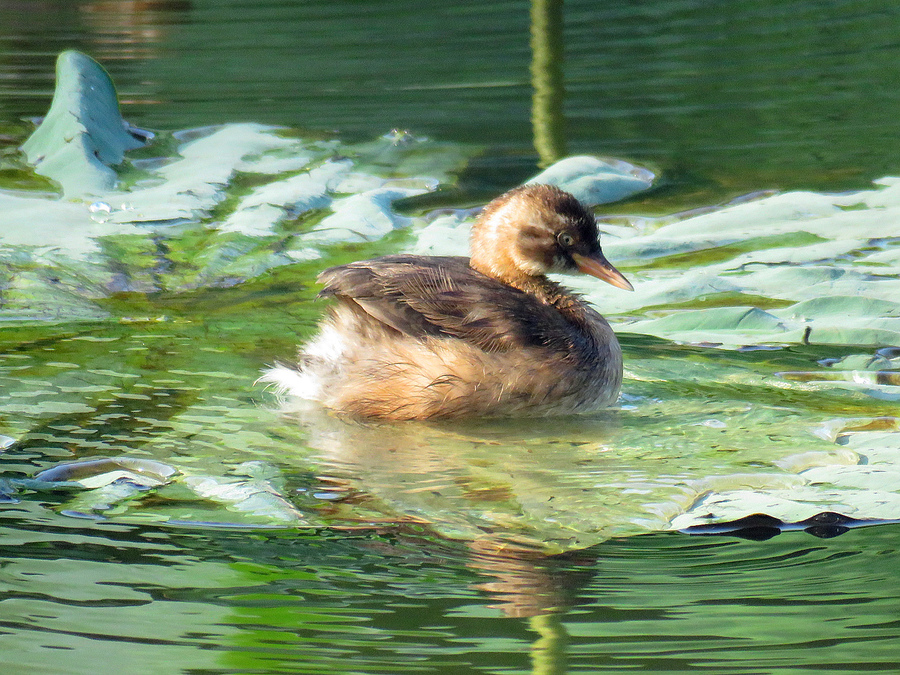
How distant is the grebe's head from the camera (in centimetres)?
502

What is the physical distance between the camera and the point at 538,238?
16.5ft

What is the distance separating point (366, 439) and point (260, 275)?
172 centimetres

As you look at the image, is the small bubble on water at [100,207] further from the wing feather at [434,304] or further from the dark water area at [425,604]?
the dark water area at [425,604]

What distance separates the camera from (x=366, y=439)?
4.50 m

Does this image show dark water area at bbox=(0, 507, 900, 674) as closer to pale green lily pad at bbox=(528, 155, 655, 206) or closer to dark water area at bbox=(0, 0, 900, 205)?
pale green lily pad at bbox=(528, 155, 655, 206)

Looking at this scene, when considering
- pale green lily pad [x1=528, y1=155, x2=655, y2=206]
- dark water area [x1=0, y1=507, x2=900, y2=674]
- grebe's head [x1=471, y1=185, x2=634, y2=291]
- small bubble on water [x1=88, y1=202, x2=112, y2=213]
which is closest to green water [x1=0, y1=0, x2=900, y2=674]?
dark water area [x1=0, y1=507, x2=900, y2=674]

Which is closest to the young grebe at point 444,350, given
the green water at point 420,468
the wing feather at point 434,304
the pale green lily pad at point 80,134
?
the wing feather at point 434,304

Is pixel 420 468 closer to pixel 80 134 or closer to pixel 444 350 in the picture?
pixel 444 350

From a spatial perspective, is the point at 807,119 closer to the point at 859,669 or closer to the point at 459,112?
the point at 459,112

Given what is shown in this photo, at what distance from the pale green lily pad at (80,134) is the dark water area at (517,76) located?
83 centimetres

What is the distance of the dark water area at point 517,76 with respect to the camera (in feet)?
25.6

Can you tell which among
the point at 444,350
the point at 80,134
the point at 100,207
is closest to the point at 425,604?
the point at 444,350

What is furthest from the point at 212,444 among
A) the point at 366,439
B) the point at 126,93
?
the point at 126,93

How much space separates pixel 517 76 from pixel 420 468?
21.4 feet
